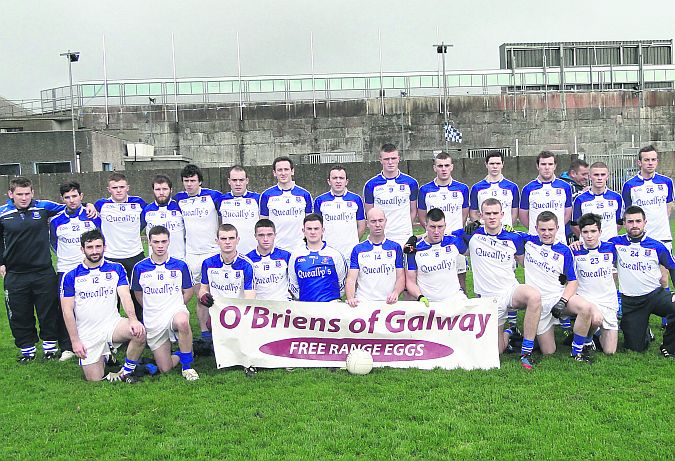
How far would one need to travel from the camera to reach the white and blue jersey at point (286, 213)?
25.5 feet

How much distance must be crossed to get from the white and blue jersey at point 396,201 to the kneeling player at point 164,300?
257 centimetres

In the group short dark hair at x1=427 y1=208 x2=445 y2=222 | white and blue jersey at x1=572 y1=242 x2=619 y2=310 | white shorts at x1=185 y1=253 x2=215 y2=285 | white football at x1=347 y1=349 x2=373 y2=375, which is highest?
short dark hair at x1=427 y1=208 x2=445 y2=222

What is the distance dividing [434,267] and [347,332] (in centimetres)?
114

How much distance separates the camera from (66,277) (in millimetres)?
6344

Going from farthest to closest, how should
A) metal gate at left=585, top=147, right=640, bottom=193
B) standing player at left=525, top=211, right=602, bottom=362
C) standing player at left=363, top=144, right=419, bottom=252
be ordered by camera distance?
1. metal gate at left=585, top=147, right=640, bottom=193
2. standing player at left=363, top=144, right=419, bottom=252
3. standing player at left=525, top=211, right=602, bottom=362

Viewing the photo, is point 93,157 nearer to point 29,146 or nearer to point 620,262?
point 29,146

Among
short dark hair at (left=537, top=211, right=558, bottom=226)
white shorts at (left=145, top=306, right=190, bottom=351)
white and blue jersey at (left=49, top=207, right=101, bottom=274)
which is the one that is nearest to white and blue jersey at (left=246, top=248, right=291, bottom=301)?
white shorts at (left=145, top=306, right=190, bottom=351)

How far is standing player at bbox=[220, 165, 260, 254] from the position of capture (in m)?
7.71

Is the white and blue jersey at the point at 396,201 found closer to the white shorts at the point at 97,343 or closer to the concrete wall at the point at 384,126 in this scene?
the white shorts at the point at 97,343

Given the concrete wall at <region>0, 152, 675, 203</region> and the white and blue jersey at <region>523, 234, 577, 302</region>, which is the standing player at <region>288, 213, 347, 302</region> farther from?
the concrete wall at <region>0, 152, 675, 203</region>

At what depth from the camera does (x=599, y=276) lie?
21.5 ft

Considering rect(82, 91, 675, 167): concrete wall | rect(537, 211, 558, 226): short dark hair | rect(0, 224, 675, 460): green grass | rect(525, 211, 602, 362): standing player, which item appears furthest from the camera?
rect(82, 91, 675, 167): concrete wall

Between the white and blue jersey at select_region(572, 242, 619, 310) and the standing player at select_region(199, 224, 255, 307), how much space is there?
336 cm

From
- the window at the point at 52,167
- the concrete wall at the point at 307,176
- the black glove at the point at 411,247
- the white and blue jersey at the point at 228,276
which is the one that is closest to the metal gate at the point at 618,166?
the concrete wall at the point at 307,176
